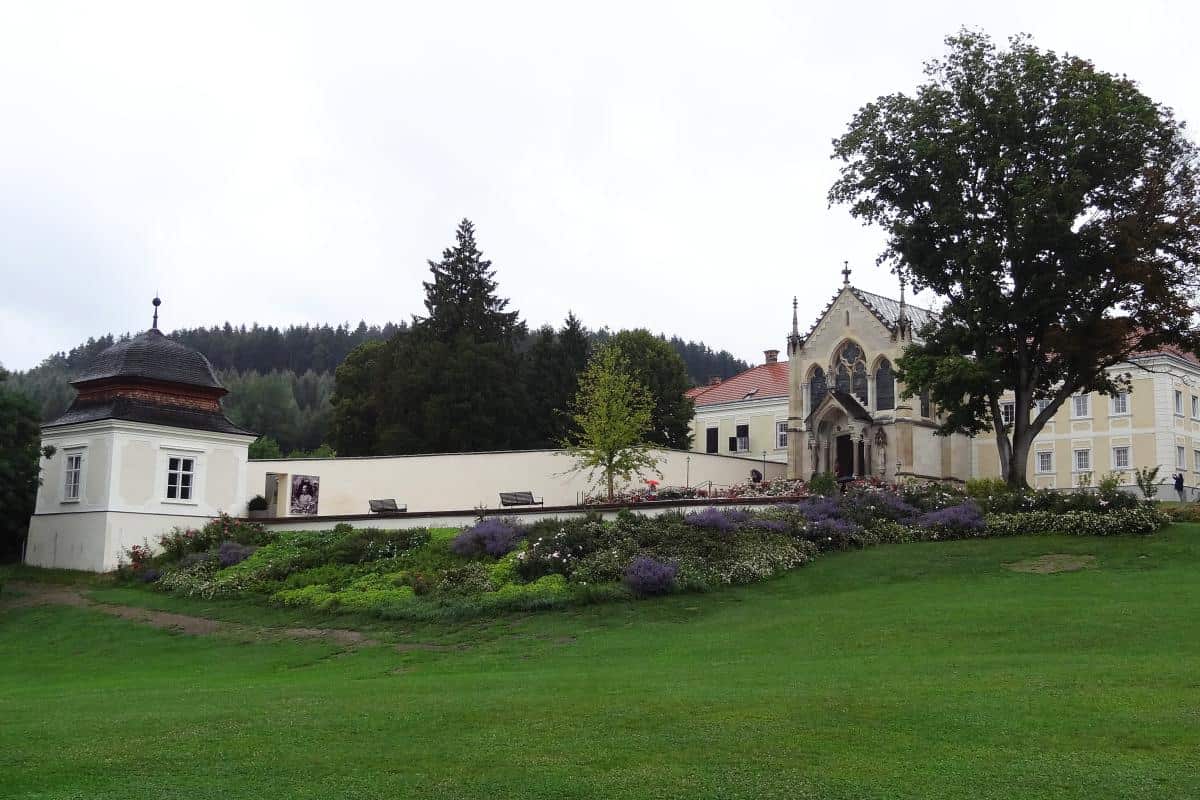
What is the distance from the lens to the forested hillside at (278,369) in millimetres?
106312

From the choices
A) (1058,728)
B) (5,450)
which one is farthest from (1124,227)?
(5,450)

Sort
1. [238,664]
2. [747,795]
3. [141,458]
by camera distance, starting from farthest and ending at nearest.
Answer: [141,458] < [238,664] < [747,795]

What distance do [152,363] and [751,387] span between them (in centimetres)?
4616

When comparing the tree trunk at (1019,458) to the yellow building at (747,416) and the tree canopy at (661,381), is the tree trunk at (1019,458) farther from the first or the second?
the yellow building at (747,416)

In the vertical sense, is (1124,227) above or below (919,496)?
above

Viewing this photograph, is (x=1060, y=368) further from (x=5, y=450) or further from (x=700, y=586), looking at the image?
(x=5, y=450)

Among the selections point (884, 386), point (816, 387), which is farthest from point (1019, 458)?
point (816, 387)

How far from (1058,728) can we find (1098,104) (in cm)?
2817

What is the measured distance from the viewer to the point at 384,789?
32.3 feet

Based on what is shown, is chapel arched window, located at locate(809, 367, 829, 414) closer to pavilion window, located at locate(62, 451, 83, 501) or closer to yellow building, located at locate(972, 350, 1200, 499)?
yellow building, located at locate(972, 350, 1200, 499)

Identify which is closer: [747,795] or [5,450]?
[747,795]

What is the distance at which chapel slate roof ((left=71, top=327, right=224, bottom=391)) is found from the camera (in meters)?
39.6

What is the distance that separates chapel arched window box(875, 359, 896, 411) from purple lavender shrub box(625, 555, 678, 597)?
32701 mm

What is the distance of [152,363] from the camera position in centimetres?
3981
